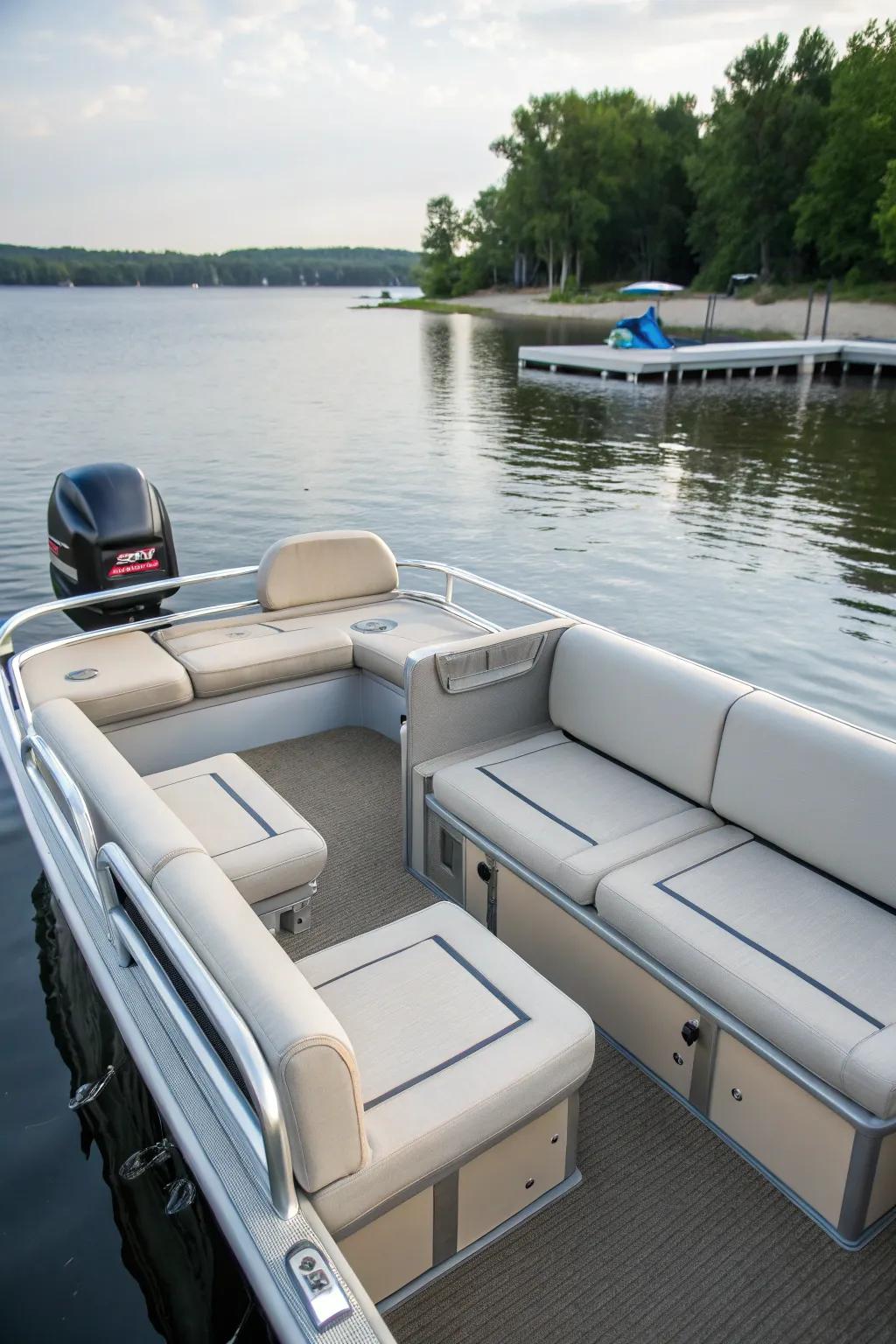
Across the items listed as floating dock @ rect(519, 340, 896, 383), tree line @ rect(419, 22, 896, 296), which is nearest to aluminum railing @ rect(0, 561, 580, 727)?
floating dock @ rect(519, 340, 896, 383)

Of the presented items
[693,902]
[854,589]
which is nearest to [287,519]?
[854,589]

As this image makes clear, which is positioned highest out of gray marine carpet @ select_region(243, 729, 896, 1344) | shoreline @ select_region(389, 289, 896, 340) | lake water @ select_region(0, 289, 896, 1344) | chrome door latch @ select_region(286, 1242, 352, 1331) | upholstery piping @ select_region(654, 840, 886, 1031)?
shoreline @ select_region(389, 289, 896, 340)

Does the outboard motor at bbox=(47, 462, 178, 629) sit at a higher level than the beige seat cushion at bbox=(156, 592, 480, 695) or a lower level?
higher

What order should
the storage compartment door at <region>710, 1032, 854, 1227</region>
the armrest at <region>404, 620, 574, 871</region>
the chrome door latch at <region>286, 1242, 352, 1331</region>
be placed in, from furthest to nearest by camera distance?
the armrest at <region>404, 620, 574, 871</region> < the storage compartment door at <region>710, 1032, 854, 1227</region> < the chrome door latch at <region>286, 1242, 352, 1331</region>

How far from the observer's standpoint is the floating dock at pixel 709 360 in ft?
68.6

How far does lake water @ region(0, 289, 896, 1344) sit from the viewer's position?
2182 mm

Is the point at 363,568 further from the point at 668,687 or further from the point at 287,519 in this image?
the point at 287,519

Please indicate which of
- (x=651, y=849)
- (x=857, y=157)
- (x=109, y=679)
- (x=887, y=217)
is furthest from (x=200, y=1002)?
(x=857, y=157)

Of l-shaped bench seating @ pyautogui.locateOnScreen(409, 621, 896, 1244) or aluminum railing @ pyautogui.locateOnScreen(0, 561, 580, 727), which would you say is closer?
l-shaped bench seating @ pyautogui.locateOnScreen(409, 621, 896, 1244)

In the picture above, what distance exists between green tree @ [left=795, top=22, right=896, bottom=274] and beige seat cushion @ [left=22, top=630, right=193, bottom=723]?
37303mm

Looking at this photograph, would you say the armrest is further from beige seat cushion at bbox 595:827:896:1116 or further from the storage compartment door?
the storage compartment door

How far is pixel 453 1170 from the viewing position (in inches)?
Result: 64.7

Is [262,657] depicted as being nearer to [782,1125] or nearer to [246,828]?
[246,828]

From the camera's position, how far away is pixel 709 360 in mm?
21406
